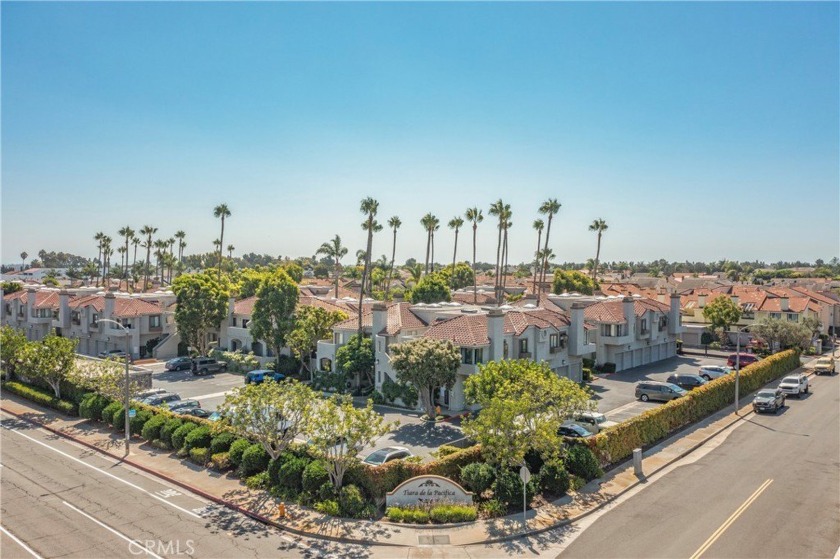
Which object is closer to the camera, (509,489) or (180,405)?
(509,489)

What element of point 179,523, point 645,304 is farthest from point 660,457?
point 645,304

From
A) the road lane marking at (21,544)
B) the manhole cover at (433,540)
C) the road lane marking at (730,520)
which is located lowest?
the road lane marking at (21,544)

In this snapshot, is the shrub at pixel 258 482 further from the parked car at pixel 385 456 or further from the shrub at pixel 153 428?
the shrub at pixel 153 428

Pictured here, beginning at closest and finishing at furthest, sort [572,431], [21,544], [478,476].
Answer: [21,544], [478,476], [572,431]

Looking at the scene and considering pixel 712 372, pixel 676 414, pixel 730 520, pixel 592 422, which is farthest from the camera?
pixel 712 372

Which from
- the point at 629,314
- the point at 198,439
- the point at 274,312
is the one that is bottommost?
the point at 198,439

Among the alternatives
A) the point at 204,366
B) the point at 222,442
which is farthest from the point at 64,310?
the point at 222,442

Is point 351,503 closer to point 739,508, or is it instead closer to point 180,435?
point 180,435

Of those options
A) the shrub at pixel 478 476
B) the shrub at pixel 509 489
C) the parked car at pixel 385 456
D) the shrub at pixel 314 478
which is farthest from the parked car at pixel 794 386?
the shrub at pixel 314 478
